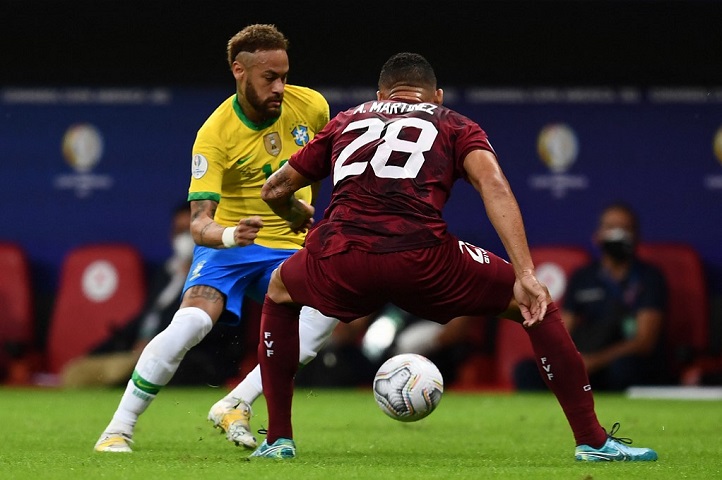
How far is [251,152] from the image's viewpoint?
23.1 ft

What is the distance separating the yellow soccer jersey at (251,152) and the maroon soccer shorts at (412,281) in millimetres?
1149

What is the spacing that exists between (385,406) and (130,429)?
1302 mm

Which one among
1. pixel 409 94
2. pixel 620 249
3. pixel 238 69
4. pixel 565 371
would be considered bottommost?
pixel 565 371

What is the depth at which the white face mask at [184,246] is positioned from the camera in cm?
1248

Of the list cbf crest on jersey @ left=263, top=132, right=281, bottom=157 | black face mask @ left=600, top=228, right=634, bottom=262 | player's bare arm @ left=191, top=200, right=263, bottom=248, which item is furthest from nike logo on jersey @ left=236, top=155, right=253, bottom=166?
black face mask @ left=600, top=228, right=634, bottom=262

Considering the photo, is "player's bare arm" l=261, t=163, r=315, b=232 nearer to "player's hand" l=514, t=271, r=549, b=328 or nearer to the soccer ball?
the soccer ball

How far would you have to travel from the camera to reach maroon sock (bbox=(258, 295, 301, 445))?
6059mm

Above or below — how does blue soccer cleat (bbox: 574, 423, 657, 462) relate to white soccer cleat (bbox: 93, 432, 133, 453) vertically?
above

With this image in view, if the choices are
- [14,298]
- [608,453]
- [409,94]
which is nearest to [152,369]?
[409,94]

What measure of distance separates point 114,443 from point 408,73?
224 centimetres

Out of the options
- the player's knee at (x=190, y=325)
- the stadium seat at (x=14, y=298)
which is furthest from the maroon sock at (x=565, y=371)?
the stadium seat at (x=14, y=298)

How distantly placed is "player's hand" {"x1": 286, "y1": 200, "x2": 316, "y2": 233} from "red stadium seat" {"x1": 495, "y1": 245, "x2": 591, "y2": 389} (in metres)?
6.40

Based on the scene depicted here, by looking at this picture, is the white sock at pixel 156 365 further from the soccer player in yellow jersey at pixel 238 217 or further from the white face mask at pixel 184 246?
the white face mask at pixel 184 246

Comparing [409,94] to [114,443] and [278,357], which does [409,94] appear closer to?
[278,357]
